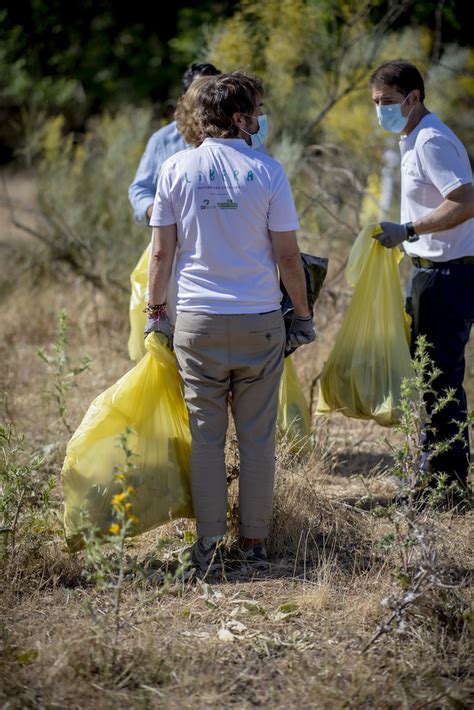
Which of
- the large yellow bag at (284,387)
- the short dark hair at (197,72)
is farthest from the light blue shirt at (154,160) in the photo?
the large yellow bag at (284,387)

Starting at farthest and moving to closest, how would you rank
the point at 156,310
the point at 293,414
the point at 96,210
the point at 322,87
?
the point at 322,87
the point at 96,210
the point at 293,414
the point at 156,310

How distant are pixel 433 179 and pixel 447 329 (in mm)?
612

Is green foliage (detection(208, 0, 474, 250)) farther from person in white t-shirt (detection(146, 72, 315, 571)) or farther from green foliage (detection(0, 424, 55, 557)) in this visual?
green foliage (detection(0, 424, 55, 557))

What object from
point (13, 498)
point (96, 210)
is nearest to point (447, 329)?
point (13, 498)

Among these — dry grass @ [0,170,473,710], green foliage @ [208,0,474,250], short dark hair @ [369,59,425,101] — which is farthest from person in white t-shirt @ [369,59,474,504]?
green foliage @ [208,0,474,250]

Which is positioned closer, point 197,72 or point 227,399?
point 227,399

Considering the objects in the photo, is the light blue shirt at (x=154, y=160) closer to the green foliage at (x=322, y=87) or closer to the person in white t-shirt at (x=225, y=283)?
the person in white t-shirt at (x=225, y=283)

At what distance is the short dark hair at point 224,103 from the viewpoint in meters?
2.87

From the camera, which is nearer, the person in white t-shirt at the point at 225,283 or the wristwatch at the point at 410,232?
the person in white t-shirt at the point at 225,283

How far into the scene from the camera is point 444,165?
3.31m

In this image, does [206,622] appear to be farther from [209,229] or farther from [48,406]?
[48,406]

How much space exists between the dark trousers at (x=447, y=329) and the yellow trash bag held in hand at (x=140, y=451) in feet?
3.61

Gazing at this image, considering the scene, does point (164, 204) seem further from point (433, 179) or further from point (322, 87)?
point (322, 87)

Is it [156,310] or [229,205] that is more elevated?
[229,205]
